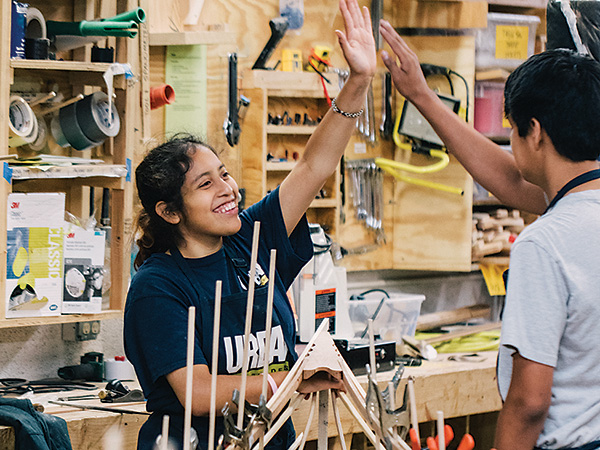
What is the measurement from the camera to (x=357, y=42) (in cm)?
194

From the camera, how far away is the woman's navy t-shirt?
65.7 inches

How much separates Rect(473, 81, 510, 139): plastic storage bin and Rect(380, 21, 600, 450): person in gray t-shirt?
7.48ft

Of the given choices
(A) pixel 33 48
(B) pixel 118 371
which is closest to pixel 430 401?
(B) pixel 118 371

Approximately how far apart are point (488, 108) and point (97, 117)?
1.98 meters

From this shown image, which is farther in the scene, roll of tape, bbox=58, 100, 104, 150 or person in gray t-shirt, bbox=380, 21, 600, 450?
roll of tape, bbox=58, 100, 104, 150

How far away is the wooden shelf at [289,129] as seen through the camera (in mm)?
3230

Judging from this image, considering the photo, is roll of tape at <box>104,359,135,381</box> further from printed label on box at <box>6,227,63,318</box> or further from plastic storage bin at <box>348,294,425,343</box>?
plastic storage bin at <box>348,294,425,343</box>

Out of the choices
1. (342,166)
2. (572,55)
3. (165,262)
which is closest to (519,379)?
(572,55)

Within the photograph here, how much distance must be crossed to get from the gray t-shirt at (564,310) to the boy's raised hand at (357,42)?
65cm

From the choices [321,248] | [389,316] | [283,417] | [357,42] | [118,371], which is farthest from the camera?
[389,316]

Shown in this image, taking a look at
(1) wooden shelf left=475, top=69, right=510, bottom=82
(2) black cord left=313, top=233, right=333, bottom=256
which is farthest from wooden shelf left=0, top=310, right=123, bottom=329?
(1) wooden shelf left=475, top=69, right=510, bottom=82

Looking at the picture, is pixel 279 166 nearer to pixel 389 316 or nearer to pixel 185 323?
pixel 389 316

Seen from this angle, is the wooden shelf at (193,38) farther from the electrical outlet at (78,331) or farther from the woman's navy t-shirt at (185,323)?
the woman's navy t-shirt at (185,323)

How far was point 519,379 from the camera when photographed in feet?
4.57
